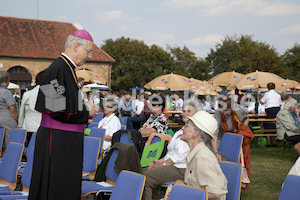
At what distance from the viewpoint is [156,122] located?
640 cm

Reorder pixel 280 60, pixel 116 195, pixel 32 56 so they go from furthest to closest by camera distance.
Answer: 1. pixel 280 60
2. pixel 32 56
3. pixel 116 195

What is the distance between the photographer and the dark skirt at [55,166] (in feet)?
9.58

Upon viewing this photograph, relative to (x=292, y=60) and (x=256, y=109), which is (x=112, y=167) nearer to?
(x=256, y=109)

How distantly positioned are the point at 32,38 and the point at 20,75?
4.68 meters

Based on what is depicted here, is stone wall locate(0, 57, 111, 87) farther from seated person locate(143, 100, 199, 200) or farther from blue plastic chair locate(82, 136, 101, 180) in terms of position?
seated person locate(143, 100, 199, 200)

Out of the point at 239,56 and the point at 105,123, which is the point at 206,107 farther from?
the point at 239,56

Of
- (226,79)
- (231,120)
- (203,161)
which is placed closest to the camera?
(203,161)

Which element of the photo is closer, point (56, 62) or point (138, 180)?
point (138, 180)

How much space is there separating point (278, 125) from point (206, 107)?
5.18 m

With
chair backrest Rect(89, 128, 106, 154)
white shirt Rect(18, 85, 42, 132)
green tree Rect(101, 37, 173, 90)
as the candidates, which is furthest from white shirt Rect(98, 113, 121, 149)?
green tree Rect(101, 37, 173, 90)

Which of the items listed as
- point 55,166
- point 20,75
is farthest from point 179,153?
point 20,75

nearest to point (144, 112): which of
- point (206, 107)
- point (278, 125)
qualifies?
point (206, 107)

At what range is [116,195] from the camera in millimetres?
2988

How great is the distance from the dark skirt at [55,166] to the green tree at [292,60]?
1826 inches
